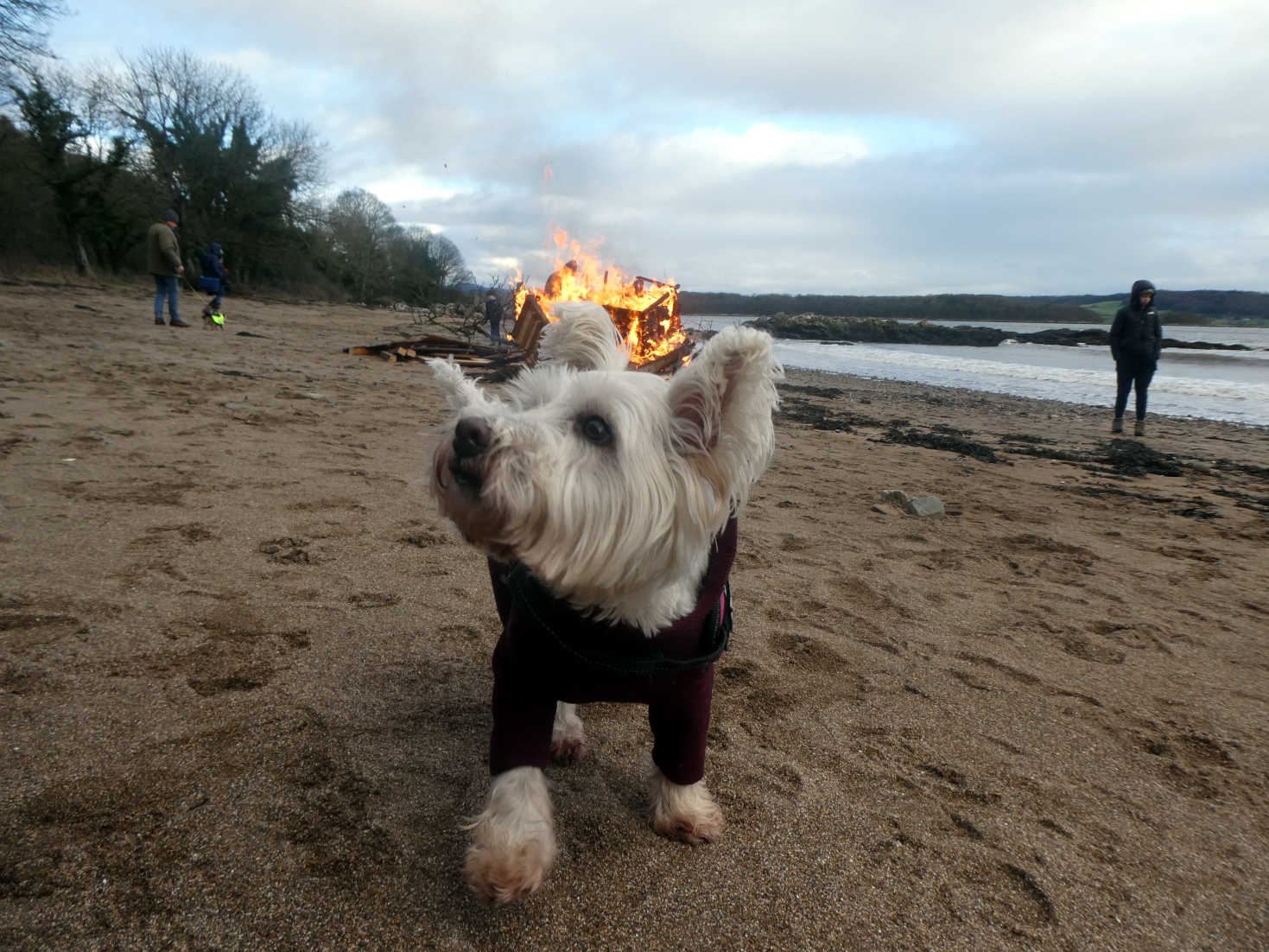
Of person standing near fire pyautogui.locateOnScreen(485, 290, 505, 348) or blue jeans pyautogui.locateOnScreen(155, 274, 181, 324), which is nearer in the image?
blue jeans pyautogui.locateOnScreen(155, 274, 181, 324)

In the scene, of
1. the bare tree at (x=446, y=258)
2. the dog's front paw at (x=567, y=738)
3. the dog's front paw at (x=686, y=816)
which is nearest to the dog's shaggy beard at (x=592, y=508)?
the dog's front paw at (x=686, y=816)

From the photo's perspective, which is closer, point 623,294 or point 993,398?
point 623,294

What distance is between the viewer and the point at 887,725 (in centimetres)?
297

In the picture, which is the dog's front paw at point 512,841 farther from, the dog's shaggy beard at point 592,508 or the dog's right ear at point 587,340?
the dog's right ear at point 587,340

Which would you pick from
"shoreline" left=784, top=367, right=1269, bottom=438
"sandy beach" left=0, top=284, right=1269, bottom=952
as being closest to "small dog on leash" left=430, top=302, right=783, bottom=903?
"sandy beach" left=0, top=284, right=1269, bottom=952

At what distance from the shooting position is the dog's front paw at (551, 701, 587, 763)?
2623mm

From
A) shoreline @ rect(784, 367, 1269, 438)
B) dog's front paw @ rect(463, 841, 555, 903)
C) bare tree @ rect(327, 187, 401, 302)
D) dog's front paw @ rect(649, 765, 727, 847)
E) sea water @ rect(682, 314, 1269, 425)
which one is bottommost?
dog's front paw @ rect(649, 765, 727, 847)

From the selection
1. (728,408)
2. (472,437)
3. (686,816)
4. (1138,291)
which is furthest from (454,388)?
(1138,291)

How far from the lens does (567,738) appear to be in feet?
8.63

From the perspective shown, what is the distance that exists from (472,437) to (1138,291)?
502 inches

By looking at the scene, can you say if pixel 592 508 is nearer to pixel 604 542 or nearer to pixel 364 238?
pixel 604 542

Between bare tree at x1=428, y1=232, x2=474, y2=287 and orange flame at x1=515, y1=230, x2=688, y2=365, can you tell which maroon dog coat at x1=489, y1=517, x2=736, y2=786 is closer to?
orange flame at x1=515, y1=230, x2=688, y2=365

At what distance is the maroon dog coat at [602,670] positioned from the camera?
206 centimetres

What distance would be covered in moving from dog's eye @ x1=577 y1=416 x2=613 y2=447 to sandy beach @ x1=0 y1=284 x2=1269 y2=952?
1.46 ft
